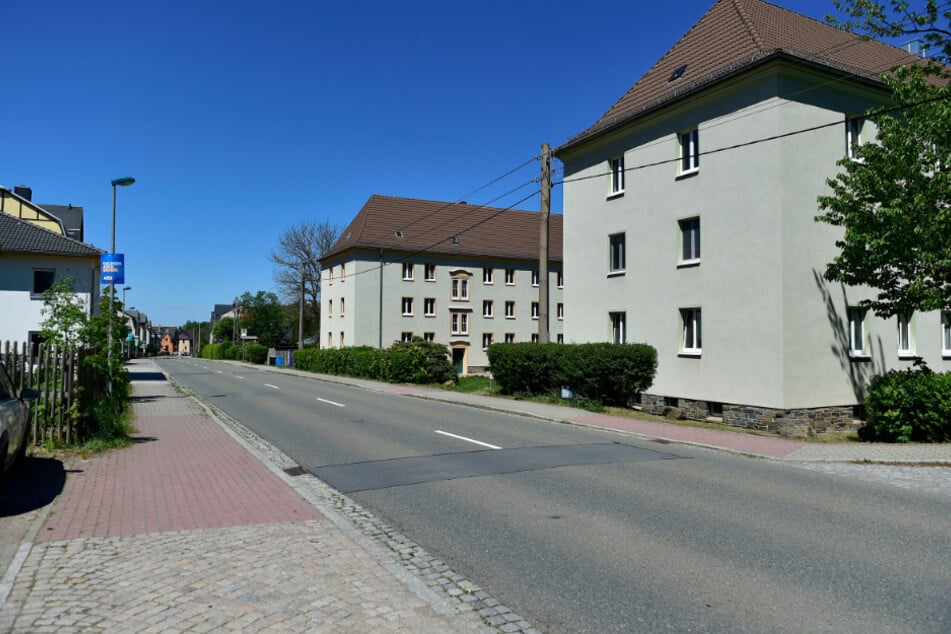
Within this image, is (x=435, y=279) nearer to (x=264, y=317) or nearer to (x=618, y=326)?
(x=618, y=326)

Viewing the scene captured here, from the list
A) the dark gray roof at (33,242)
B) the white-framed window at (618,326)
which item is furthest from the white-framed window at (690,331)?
the dark gray roof at (33,242)

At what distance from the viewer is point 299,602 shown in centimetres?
431

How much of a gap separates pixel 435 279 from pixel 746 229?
34.1 meters

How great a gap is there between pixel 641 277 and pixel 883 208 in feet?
24.8

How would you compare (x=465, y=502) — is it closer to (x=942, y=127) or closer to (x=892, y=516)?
(x=892, y=516)

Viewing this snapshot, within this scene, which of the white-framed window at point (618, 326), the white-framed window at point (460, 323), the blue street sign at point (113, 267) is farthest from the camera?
the white-framed window at point (460, 323)

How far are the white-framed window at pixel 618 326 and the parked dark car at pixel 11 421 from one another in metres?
16.5

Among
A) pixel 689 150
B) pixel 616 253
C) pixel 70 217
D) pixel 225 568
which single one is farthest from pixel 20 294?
pixel 225 568

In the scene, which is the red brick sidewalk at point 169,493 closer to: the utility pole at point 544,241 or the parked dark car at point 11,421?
the parked dark car at point 11,421

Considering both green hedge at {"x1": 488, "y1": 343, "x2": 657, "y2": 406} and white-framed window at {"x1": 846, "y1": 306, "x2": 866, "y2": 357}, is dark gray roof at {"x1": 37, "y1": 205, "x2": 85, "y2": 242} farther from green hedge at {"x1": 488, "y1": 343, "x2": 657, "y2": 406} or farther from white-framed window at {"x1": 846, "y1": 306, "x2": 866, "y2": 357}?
white-framed window at {"x1": 846, "y1": 306, "x2": 866, "y2": 357}

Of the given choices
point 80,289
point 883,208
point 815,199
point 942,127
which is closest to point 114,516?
point 883,208

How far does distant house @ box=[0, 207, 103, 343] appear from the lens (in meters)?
33.9

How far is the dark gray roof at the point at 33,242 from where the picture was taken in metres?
33.7

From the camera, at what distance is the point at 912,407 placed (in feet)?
41.9
